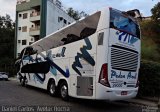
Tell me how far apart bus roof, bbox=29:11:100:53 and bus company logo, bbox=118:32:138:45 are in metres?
1.14

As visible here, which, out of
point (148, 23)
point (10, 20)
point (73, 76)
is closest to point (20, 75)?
point (73, 76)

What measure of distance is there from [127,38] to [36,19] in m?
43.8

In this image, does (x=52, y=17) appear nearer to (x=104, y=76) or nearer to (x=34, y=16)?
(x=34, y=16)

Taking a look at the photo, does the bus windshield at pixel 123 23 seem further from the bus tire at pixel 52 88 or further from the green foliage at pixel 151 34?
the green foliage at pixel 151 34

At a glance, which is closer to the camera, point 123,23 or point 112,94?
point 112,94

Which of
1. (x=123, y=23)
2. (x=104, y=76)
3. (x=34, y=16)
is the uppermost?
(x=34, y=16)

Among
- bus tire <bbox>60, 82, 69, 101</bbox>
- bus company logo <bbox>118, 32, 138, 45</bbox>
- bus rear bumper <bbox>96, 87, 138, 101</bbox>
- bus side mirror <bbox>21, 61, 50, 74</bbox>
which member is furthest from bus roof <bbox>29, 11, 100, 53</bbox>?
bus rear bumper <bbox>96, 87, 138, 101</bbox>

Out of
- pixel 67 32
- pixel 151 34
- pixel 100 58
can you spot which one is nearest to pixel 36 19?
pixel 151 34

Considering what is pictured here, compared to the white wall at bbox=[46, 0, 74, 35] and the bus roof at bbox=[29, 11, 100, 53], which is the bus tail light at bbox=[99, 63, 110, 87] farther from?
the white wall at bbox=[46, 0, 74, 35]

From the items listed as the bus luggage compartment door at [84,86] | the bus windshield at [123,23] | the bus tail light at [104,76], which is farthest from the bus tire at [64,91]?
the bus windshield at [123,23]

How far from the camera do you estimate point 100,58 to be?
11930 millimetres

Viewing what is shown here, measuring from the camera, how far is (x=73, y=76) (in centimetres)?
1372

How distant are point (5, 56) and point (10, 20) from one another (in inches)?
659

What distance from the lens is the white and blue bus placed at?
11883 millimetres
